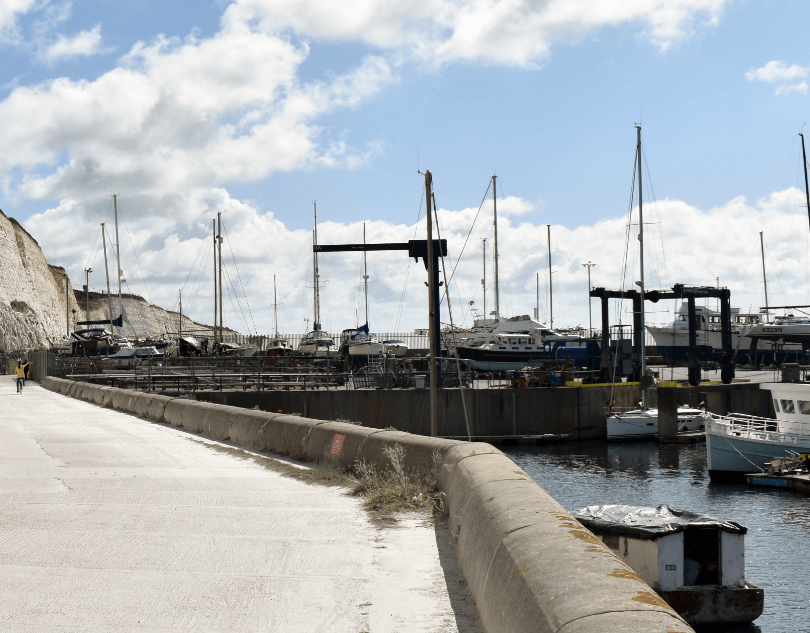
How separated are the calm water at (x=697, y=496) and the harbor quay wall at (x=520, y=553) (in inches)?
278

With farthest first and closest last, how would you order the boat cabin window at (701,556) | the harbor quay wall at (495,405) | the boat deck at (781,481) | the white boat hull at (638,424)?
1. the white boat hull at (638,424)
2. the harbor quay wall at (495,405)
3. the boat deck at (781,481)
4. the boat cabin window at (701,556)

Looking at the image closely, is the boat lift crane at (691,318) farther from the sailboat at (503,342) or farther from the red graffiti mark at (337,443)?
the red graffiti mark at (337,443)

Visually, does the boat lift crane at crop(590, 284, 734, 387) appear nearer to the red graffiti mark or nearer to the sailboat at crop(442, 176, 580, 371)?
the sailboat at crop(442, 176, 580, 371)

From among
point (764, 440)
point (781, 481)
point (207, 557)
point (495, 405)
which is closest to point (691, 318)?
point (495, 405)

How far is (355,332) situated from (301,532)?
65398 millimetres

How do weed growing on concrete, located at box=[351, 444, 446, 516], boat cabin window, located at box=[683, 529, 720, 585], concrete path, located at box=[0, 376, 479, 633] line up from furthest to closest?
boat cabin window, located at box=[683, 529, 720, 585] → weed growing on concrete, located at box=[351, 444, 446, 516] → concrete path, located at box=[0, 376, 479, 633]

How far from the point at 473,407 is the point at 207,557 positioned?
39.7m

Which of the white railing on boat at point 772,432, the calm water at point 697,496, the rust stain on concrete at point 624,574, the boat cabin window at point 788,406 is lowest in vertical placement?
the calm water at point 697,496

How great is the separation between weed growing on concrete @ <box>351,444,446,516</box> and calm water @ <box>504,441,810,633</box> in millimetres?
6962

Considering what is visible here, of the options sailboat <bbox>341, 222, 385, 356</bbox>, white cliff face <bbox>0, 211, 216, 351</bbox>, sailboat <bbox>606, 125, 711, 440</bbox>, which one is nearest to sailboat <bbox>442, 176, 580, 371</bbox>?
sailboat <bbox>341, 222, 385, 356</bbox>

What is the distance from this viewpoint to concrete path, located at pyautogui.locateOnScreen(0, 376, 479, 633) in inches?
209

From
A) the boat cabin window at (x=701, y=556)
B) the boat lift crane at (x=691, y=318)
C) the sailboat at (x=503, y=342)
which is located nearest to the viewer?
the boat cabin window at (x=701, y=556)

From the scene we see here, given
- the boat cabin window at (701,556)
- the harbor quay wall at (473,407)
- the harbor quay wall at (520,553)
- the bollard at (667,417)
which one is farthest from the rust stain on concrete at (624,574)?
the bollard at (667,417)

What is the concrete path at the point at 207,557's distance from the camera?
17.4 feet
